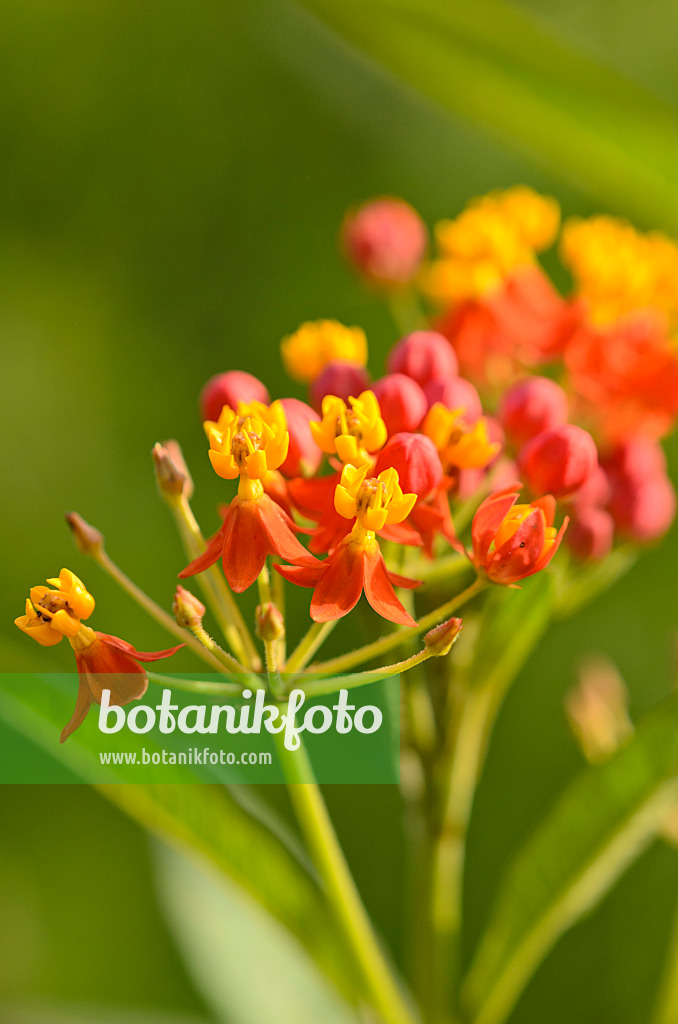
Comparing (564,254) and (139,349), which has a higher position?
(564,254)

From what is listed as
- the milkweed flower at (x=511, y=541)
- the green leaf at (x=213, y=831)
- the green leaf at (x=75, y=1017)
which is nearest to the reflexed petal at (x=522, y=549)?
the milkweed flower at (x=511, y=541)

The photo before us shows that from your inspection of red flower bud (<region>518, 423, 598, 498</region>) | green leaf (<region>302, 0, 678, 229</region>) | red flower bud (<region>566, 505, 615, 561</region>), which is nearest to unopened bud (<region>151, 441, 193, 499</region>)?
red flower bud (<region>518, 423, 598, 498</region>)

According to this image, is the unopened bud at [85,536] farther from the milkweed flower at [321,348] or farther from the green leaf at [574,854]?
the green leaf at [574,854]

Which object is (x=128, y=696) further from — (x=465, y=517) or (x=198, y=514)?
(x=198, y=514)

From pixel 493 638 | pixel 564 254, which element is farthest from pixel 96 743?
pixel 564 254

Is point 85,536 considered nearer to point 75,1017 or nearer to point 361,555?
point 361,555

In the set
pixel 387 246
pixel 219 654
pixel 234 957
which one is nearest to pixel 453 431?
pixel 219 654
